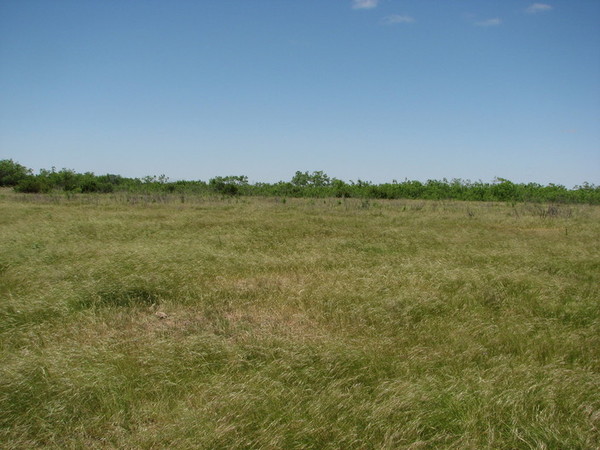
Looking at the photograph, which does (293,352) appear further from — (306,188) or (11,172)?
(11,172)

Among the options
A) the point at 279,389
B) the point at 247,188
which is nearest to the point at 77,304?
the point at 279,389

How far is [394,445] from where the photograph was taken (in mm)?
2850

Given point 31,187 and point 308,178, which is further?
point 308,178

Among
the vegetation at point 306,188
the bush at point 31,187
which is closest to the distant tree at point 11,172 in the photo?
the vegetation at point 306,188

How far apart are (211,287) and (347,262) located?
11.6ft

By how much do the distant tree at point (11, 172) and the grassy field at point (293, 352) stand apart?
2234 inches

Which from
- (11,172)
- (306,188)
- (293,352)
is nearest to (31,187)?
(11,172)

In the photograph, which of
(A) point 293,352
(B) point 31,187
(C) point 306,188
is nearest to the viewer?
(A) point 293,352

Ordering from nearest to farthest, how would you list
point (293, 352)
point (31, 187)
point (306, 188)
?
point (293, 352), point (31, 187), point (306, 188)

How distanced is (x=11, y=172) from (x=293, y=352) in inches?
2687

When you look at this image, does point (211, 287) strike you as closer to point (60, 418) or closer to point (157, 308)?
point (157, 308)

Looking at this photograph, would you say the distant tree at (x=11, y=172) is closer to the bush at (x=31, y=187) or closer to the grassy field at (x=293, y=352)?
the bush at (x=31, y=187)

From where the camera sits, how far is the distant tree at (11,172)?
54875 mm

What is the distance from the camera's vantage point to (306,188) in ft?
174
